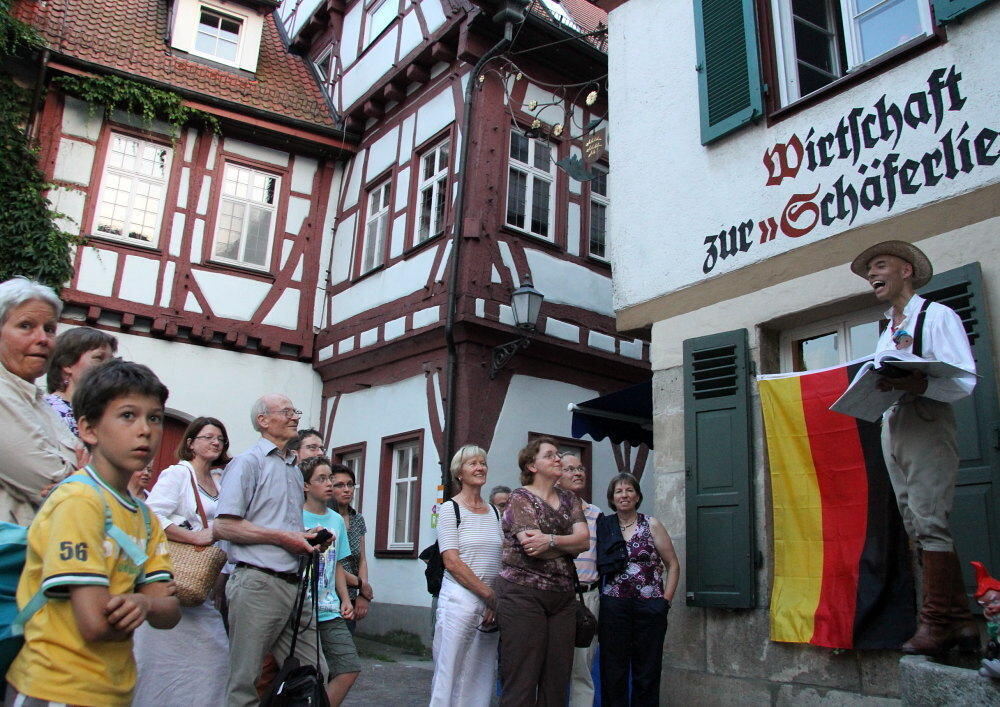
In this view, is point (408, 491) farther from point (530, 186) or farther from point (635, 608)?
point (635, 608)

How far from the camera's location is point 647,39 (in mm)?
7082

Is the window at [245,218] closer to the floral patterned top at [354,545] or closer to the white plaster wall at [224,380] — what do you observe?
the white plaster wall at [224,380]

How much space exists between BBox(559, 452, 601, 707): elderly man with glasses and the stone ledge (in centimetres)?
176

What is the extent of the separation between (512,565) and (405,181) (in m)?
8.28

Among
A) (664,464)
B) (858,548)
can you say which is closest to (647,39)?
(664,464)

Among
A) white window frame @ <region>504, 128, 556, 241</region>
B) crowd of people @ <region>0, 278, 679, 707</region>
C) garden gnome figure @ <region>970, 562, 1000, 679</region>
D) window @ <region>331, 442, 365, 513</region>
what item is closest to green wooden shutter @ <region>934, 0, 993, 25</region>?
garden gnome figure @ <region>970, 562, 1000, 679</region>

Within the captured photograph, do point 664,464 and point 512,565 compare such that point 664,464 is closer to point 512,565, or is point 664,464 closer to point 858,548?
point 858,548

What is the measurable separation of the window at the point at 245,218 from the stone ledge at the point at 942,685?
35.8 ft

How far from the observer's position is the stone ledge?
2992 millimetres

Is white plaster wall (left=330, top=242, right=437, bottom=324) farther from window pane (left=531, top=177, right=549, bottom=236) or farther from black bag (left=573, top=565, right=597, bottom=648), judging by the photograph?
black bag (left=573, top=565, right=597, bottom=648)

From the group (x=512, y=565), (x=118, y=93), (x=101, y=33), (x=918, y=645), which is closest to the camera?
(x=918, y=645)

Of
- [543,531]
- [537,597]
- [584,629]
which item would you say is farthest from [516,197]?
[537,597]

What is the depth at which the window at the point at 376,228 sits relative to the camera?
12.1 m

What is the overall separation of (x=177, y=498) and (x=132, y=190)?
9093 millimetres
